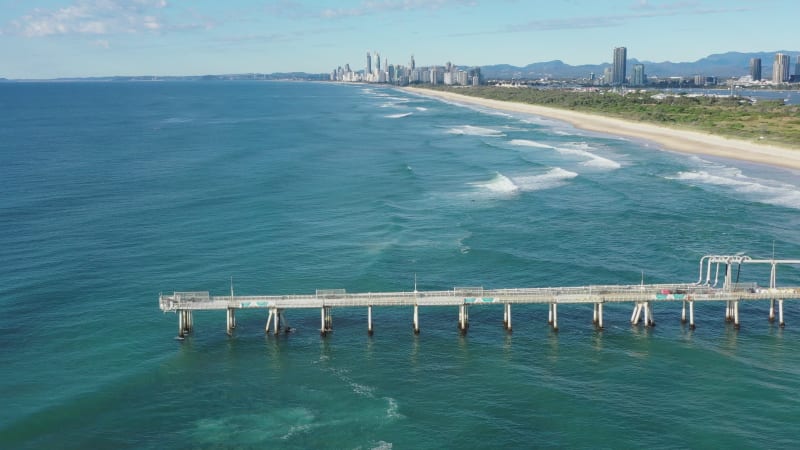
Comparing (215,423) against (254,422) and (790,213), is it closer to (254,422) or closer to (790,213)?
(254,422)

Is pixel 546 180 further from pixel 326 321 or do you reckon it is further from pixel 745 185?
pixel 326 321

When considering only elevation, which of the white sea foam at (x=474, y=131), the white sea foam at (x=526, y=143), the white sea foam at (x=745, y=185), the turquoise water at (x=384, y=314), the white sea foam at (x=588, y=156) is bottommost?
the turquoise water at (x=384, y=314)

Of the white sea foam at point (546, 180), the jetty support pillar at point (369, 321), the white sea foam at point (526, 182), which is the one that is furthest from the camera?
the white sea foam at point (546, 180)

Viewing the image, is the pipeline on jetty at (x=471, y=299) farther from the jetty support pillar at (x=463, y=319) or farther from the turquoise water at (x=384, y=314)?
the turquoise water at (x=384, y=314)

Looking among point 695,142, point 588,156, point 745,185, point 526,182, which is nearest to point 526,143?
point 588,156

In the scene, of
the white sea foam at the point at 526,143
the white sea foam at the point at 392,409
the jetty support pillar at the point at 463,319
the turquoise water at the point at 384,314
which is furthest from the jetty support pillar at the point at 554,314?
the white sea foam at the point at 526,143

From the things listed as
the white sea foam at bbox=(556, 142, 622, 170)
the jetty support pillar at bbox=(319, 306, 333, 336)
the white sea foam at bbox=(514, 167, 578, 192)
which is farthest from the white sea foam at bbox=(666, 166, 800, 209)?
the jetty support pillar at bbox=(319, 306, 333, 336)

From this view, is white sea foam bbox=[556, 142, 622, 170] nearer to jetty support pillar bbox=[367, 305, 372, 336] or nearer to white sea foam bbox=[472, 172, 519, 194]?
white sea foam bbox=[472, 172, 519, 194]
